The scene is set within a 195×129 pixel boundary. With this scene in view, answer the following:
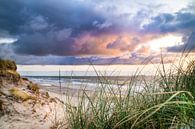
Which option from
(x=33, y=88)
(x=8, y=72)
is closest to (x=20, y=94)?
(x=33, y=88)

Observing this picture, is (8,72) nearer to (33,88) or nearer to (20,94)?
(33,88)

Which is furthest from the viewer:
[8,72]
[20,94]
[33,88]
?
[8,72]

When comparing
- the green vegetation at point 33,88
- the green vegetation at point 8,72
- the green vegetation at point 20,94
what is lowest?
the green vegetation at point 20,94

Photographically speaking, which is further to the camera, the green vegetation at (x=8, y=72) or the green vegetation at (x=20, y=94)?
the green vegetation at (x=8, y=72)

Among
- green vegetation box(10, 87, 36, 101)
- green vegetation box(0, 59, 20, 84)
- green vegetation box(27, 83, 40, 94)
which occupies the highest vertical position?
green vegetation box(0, 59, 20, 84)

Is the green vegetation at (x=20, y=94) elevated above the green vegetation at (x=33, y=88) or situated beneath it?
situated beneath

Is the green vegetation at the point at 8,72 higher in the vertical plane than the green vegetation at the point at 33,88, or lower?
higher

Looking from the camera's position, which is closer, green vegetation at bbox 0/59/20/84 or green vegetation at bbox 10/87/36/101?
green vegetation at bbox 10/87/36/101

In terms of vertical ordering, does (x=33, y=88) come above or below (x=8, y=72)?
below

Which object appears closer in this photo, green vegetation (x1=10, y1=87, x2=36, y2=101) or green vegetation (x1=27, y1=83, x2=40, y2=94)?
green vegetation (x1=10, y1=87, x2=36, y2=101)

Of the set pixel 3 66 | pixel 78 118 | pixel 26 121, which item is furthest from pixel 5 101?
pixel 78 118

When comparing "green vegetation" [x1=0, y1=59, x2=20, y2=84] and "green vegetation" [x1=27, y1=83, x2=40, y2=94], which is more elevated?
"green vegetation" [x1=0, y1=59, x2=20, y2=84]

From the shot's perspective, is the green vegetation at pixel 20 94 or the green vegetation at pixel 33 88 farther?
the green vegetation at pixel 33 88

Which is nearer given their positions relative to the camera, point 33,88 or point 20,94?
point 20,94
